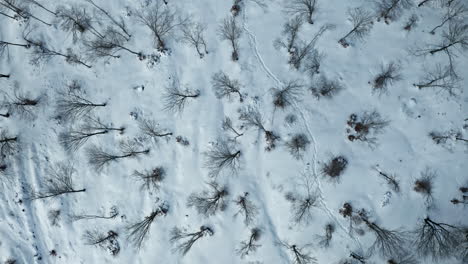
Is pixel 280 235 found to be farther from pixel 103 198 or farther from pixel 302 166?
pixel 103 198

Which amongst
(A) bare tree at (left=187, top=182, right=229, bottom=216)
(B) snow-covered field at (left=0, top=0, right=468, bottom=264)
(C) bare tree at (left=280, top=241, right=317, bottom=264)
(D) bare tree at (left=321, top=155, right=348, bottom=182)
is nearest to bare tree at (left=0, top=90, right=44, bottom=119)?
(B) snow-covered field at (left=0, top=0, right=468, bottom=264)

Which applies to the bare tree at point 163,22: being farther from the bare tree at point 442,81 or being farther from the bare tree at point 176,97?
the bare tree at point 442,81

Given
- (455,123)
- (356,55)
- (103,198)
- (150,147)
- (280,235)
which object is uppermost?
(356,55)

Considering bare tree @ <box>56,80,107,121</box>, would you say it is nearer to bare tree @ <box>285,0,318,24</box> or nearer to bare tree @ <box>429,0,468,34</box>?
bare tree @ <box>285,0,318,24</box>

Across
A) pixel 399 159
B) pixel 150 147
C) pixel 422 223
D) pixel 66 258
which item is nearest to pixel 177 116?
pixel 150 147

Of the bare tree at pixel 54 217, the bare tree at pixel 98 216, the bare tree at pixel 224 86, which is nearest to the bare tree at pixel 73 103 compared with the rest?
the bare tree at pixel 54 217
